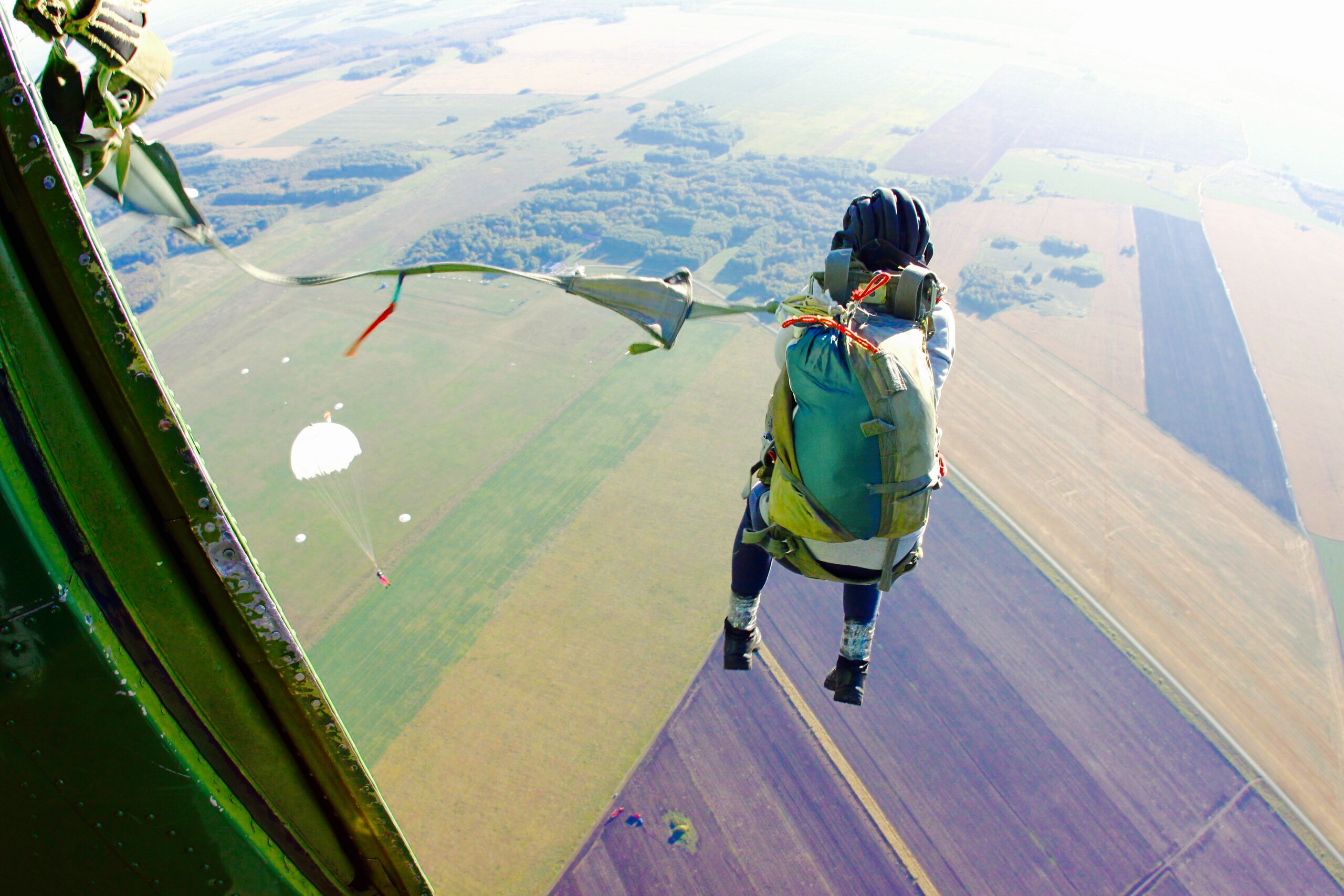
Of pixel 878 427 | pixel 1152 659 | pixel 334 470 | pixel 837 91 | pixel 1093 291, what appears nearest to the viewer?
pixel 878 427

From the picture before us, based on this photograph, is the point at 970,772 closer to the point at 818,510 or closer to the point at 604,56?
the point at 818,510

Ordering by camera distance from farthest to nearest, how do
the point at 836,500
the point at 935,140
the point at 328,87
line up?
the point at 328,87 < the point at 935,140 < the point at 836,500

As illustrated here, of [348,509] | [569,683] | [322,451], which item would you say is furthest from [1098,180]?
[348,509]

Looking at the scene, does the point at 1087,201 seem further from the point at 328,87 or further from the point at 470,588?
the point at 328,87

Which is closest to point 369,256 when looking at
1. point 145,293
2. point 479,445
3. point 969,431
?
point 145,293

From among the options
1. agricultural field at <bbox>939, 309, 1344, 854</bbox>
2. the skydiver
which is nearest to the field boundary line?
agricultural field at <bbox>939, 309, 1344, 854</bbox>
